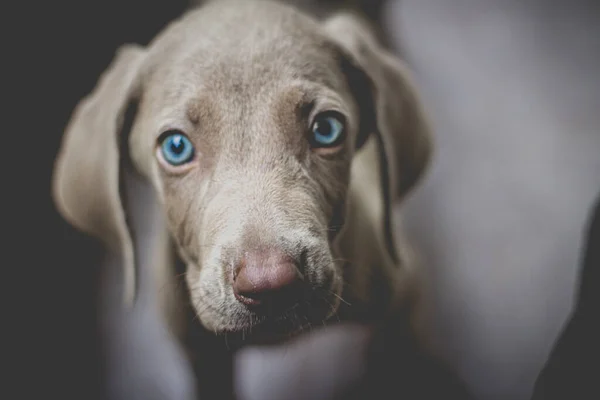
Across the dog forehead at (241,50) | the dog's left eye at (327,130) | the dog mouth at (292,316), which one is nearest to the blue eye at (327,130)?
the dog's left eye at (327,130)

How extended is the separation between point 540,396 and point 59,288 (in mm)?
2916

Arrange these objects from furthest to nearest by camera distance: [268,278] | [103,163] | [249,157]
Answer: [103,163], [249,157], [268,278]

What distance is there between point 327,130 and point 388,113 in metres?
0.43

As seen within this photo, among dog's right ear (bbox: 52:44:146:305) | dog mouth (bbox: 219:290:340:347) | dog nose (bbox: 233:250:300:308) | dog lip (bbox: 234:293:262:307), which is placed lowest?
dog mouth (bbox: 219:290:340:347)

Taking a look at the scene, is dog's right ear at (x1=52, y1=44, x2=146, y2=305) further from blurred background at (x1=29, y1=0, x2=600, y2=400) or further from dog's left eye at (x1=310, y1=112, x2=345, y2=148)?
blurred background at (x1=29, y1=0, x2=600, y2=400)

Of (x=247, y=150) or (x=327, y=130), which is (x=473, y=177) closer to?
(x=327, y=130)

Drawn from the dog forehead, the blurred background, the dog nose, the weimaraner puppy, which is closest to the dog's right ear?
the weimaraner puppy

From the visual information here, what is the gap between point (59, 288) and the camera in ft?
12.8

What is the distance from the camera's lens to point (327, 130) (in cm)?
233

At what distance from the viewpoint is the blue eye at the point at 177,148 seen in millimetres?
2270

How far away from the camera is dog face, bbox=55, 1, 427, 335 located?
79.4 inches

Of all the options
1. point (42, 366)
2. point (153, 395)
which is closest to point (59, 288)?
point (42, 366)

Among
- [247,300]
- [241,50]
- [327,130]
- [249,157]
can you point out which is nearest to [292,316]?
[247,300]

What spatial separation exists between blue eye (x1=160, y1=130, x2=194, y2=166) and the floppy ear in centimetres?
72
